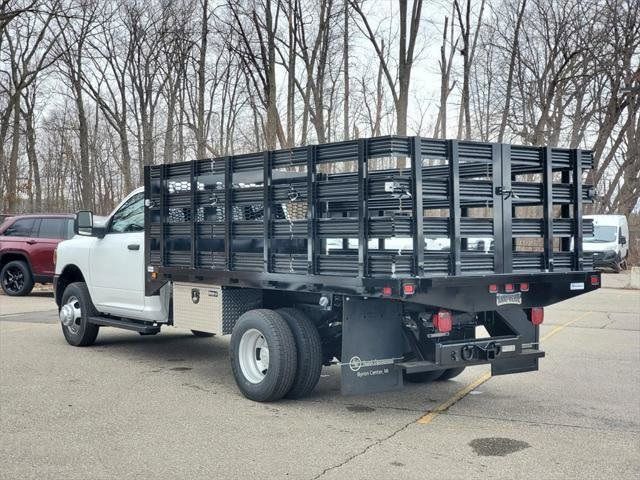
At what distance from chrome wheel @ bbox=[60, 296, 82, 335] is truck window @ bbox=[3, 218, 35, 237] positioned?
370 inches

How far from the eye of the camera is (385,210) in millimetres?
6238

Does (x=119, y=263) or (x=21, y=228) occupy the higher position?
(x=21, y=228)

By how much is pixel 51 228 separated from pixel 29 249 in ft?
2.36

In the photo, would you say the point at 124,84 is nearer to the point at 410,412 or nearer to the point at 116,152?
the point at 116,152

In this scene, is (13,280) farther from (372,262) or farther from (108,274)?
(372,262)

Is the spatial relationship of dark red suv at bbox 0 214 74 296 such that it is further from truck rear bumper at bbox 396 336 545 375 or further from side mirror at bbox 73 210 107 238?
truck rear bumper at bbox 396 336 545 375

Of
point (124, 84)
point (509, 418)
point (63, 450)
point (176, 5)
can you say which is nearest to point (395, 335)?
point (509, 418)

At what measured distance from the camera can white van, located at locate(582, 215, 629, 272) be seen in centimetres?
2858

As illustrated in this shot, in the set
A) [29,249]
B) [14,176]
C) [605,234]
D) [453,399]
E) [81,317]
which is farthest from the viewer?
[14,176]

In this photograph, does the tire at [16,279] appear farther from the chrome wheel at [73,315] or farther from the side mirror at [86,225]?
the side mirror at [86,225]

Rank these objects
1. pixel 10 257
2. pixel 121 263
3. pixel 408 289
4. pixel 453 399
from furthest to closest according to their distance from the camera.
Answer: pixel 10 257 < pixel 121 263 < pixel 453 399 < pixel 408 289

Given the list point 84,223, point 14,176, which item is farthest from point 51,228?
point 14,176

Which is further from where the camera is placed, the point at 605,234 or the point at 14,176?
the point at 14,176

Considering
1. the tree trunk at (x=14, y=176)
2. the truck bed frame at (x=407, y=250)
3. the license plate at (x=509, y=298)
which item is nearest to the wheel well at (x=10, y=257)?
the truck bed frame at (x=407, y=250)
